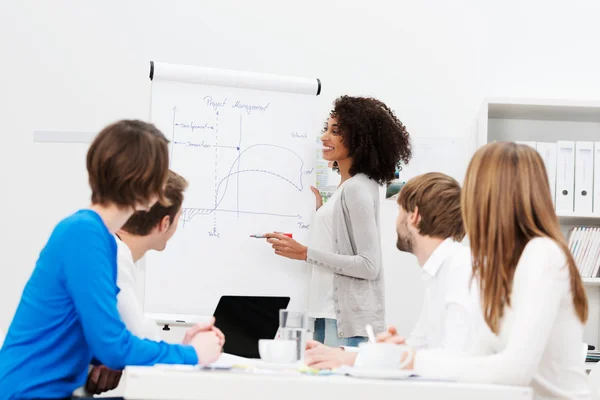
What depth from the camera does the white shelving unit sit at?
3.37 m

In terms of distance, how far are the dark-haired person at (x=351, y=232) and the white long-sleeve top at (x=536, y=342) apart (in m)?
1.20

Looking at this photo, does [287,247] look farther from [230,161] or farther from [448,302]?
[448,302]

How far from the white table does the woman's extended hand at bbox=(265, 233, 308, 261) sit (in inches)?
63.3

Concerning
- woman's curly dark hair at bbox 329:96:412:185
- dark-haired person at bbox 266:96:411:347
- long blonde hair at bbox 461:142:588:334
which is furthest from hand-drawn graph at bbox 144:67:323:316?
long blonde hair at bbox 461:142:588:334

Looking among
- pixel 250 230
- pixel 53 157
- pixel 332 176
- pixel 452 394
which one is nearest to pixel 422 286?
pixel 332 176

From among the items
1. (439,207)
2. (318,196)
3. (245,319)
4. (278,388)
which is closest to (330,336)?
(245,319)

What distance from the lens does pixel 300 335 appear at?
158 centimetres

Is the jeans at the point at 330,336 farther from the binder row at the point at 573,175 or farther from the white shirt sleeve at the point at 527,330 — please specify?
the white shirt sleeve at the point at 527,330

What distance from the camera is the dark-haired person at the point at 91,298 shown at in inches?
57.5

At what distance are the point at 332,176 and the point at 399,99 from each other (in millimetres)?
560

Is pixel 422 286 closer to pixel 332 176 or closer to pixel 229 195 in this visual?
pixel 332 176

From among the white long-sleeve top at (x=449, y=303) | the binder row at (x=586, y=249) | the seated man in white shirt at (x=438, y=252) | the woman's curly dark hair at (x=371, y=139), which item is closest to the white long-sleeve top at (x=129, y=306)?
the seated man in white shirt at (x=438, y=252)

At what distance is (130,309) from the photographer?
1714mm

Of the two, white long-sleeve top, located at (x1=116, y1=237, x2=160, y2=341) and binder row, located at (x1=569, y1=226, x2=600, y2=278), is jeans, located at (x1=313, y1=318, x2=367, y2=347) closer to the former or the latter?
white long-sleeve top, located at (x1=116, y1=237, x2=160, y2=341)
